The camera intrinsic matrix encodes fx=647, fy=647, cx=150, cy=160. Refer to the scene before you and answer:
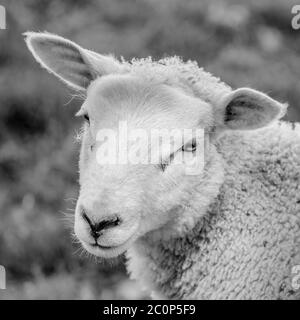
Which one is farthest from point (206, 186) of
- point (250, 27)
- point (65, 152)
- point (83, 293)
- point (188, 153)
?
point (250, 27)

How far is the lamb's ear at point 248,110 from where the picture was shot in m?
2.57

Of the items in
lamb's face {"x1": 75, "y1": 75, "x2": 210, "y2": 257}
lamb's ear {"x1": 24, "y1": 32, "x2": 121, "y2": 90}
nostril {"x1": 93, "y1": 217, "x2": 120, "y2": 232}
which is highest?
lamb's ear {"x1": 24, "y1": 32, "x2": 121, "y2": 90}

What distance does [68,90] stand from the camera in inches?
211

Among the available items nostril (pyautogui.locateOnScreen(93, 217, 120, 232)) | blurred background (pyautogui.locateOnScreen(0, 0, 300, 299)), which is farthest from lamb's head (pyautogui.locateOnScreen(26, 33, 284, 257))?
blurred background (pyautogui.locateOnScreen(0, 0, 300, 299))

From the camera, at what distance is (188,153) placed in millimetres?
2531

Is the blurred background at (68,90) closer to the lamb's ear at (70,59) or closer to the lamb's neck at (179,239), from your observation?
the lamb's neck at (179,239)

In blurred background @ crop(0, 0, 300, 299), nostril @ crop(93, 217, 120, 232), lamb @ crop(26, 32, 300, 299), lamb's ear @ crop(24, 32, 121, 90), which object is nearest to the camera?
nostril @ crop(93, 217, 120, 232)

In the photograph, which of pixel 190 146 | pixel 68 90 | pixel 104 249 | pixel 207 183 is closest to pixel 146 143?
pixel 190 146

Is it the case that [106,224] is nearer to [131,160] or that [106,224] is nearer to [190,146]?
[131,160]

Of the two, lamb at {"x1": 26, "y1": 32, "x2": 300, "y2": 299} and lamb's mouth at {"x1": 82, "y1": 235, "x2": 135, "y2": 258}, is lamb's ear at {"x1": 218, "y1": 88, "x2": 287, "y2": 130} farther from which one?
lamb's mouth at {"x1": 82, "y1": 235, "x2": 135, "y2": 258}

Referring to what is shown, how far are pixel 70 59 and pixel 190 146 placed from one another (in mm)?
691

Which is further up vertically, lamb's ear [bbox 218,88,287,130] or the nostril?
lamb's ear [bbox 218,88,287,130]

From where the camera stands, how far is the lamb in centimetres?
252

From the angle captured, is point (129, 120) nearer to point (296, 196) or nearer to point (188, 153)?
point (188, 153)
